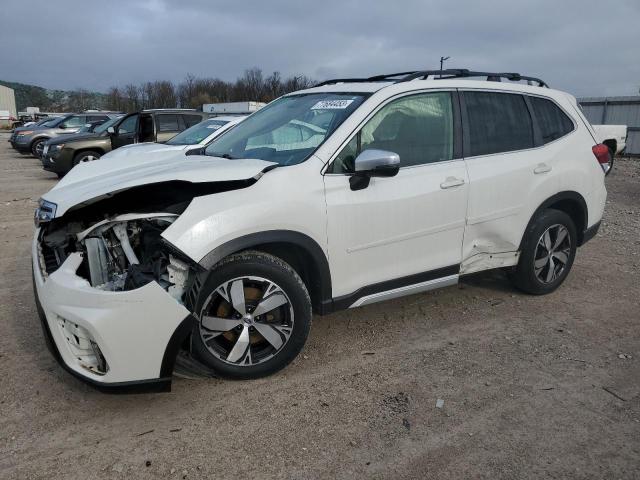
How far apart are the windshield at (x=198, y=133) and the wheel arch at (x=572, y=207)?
224 inches

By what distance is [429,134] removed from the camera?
12.4 ft

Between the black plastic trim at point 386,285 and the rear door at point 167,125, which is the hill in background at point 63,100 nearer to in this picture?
the rear door at point 167,125

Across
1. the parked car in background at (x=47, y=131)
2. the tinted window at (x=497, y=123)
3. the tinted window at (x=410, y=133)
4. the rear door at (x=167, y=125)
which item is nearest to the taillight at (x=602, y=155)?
the tinted window at (x=497, y=123)

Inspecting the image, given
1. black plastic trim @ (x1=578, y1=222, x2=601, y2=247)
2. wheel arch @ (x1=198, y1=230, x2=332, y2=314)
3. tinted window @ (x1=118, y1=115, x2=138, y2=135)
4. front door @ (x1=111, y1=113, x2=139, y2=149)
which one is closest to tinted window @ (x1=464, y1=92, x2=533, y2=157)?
black plastic trim @ (x1=578, y1=222, x2=601, y2=247)

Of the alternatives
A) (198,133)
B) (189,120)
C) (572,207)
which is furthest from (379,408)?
(189,120)

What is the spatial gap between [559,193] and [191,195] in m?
3.16

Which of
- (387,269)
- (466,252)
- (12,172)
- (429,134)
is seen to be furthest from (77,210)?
(12,172)

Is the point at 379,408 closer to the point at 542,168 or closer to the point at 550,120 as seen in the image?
the point at 542,168

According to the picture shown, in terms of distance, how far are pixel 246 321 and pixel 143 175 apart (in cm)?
112

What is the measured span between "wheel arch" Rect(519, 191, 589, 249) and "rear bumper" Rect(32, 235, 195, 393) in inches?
120

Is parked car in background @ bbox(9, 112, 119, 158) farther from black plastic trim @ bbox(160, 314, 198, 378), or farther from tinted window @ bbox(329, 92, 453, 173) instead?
black plastic trim @ bbox(160, 314, 198, 378)

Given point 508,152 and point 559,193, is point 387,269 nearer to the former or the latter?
point 508,152

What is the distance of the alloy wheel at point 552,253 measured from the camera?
4.50 meters

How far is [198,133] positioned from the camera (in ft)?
29.0
